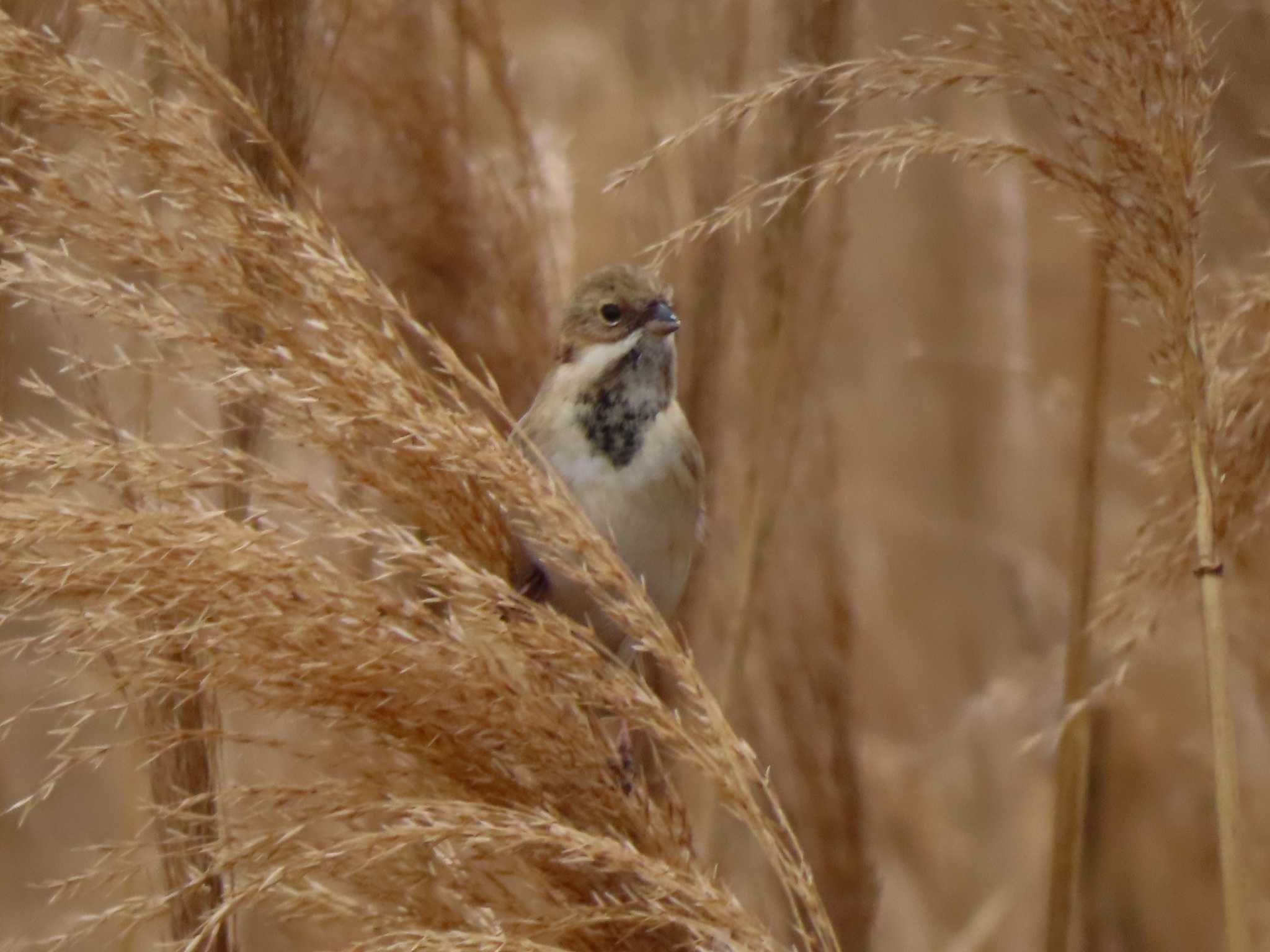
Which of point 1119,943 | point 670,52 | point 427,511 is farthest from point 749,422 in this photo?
point 1119,943

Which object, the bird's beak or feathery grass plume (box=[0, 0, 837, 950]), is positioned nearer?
feathery grass plume (box=[0, 0, 837, 950])

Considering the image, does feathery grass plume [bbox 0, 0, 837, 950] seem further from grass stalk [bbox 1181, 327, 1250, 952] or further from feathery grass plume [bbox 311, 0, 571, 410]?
feathery grass plume [bbox 311, 0, 571, 410]

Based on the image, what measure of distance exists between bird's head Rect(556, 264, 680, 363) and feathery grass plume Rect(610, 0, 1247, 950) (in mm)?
414

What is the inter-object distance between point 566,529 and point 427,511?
142mm

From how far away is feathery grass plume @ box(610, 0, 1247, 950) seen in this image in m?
0.84

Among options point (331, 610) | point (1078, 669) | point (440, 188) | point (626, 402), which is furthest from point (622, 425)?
point (331, 610)

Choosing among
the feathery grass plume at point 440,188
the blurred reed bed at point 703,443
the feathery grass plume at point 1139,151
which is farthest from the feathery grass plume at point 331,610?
the feathery grass plume at point 440,188

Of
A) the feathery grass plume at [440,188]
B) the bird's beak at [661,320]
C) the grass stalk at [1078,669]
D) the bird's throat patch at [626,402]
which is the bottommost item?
the grass stalk at [1078,669]

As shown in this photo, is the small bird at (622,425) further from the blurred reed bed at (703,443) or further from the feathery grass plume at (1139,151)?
the feathery grass plume at (1139,151)

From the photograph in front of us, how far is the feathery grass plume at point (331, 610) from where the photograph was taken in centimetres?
79

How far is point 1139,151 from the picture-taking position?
2.77 ft

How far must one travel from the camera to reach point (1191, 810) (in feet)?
5.81

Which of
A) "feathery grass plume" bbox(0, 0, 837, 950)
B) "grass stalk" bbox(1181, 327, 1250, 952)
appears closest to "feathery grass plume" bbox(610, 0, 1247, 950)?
"grass stalk" bbox(1181, 327, 1250, 952)

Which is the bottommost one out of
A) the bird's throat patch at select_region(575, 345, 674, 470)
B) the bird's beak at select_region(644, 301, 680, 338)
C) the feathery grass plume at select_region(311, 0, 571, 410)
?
the bird's throat patch at select_region(575, 345, 674, 470)
